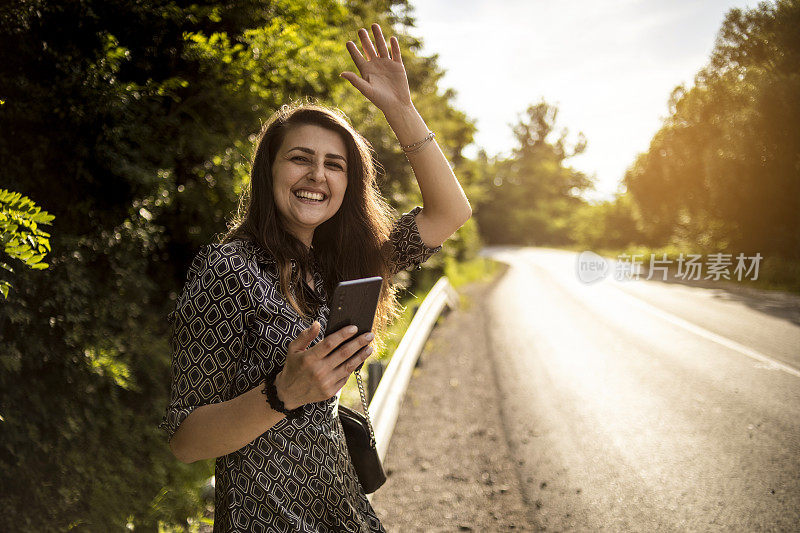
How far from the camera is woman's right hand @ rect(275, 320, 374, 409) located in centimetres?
122

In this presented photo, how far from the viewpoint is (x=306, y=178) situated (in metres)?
1.80

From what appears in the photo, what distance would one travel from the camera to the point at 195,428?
139 centimetres

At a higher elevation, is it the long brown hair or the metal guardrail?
the long brown hair

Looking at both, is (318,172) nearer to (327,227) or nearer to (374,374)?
(327,227)

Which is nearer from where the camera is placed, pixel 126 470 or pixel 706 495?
pixel 126 470

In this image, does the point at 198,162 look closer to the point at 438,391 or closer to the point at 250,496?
the point at 250,496

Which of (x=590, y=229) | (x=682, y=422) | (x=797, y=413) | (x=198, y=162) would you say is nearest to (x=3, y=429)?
(x=198, y=162)

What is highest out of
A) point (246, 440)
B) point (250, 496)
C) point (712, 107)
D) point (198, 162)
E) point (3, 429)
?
point (712, 107)

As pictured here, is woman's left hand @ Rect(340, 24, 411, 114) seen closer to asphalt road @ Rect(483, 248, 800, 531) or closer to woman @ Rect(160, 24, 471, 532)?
woman @ Rect(160, 24, 471, 532)

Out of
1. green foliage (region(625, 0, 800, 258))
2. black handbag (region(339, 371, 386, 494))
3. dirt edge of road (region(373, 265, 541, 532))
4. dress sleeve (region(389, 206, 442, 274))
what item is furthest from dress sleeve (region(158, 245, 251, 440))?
green foliage (region(625, 0, 800, 258))

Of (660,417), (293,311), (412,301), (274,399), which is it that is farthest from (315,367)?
(412,301)

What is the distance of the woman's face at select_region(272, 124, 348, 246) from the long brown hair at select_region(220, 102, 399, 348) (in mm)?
36

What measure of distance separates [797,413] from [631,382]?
1.73 metres

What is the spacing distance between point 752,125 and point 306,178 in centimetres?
416
